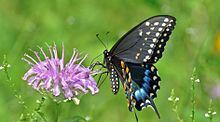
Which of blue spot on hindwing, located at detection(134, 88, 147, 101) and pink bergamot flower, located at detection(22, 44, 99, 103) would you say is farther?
blue spot on hindwing, located at detection(134, 88, 147, 101)

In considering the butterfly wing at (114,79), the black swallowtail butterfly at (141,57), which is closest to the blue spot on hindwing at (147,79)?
the black swallowtail butterfly at (141,57)

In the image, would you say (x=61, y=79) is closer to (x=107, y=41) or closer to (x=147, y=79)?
(x=147, y=79)

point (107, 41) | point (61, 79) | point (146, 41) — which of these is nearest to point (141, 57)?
point (146, 41)

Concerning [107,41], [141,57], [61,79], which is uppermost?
[107,41]

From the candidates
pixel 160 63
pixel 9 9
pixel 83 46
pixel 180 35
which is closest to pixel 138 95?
pixel 160 63

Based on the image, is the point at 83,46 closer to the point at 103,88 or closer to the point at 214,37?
the point at 103,88

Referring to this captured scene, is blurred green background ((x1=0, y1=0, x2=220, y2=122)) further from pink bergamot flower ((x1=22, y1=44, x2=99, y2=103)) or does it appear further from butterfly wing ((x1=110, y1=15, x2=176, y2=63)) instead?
pink bergamot flower ((x1=22, y1=44, x2=99, y2=103))

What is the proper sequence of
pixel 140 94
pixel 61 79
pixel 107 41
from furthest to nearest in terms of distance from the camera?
pixel 107 41, pixel 140 94, pixel 61 79

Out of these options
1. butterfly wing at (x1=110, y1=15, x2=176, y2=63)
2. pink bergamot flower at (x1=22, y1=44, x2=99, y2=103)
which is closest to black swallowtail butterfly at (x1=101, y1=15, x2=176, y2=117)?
butterfly wing at (x1=110, y1=15, x2=176, y2=63)
